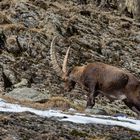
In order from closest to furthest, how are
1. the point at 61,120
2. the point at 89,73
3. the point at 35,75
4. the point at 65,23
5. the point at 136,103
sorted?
1. the point at 61,120
2. the point at 136,103
3. the point at 89,73
4. the point at 35,75
5. the point at 65,23

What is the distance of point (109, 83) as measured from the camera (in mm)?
14719

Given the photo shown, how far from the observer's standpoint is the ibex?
14.1 metres

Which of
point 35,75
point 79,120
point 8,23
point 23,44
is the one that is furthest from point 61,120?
point 8,23

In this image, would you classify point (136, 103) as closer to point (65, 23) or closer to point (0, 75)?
point (0, 75)

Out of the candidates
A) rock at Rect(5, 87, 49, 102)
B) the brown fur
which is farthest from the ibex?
rock at Rect(5, 87, 49, 102)

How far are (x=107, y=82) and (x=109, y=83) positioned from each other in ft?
0.28

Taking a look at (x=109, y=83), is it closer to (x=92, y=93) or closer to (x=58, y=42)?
(x=92, y=93)

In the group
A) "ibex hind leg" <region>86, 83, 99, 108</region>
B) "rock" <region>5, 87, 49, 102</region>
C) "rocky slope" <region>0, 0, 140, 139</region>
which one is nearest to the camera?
"ibex hind leg" <region>86, 83, 99, 108</region>

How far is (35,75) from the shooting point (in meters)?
22.3

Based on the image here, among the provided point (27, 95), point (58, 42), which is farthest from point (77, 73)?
point (58, 42)

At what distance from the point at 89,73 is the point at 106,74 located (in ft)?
1.83

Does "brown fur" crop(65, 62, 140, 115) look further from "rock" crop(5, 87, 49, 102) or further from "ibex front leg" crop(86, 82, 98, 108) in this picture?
"rock" crop(5, 87, 49, 102)

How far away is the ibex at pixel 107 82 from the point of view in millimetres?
14078

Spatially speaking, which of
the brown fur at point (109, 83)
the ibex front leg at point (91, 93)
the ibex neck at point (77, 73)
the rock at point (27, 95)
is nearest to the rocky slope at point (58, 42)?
the rock at point (27, 95)
